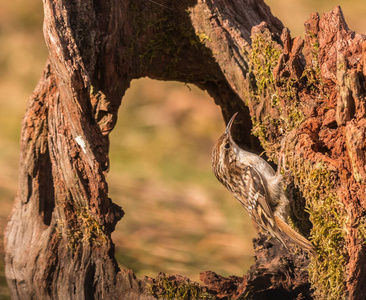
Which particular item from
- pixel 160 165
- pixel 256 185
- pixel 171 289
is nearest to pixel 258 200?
pixel 256 185

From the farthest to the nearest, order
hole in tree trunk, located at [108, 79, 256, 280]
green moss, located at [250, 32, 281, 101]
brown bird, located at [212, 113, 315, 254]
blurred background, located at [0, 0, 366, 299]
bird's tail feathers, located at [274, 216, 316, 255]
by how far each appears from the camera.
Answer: blurred background, located at [0, 0, 366, 299]
hole in tree trunk, located at [108, 79, 256, 280]
brown bird, located at [212, 113, 315, 254]
green moss, located at [250, 32, 281, 101]
bird's tail feathers, located at [274, 216, 316, 255]

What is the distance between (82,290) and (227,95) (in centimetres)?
177

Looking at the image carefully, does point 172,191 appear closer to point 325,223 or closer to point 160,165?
point 160,165

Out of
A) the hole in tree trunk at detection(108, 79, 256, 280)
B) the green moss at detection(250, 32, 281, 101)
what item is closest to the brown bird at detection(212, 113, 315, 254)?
the green moss at detection(250, 32, 281, 101)

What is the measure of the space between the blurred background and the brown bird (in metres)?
0.66

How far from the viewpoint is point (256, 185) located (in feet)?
13.5

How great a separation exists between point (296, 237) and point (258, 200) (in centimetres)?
53

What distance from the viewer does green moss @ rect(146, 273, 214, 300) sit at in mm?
3791

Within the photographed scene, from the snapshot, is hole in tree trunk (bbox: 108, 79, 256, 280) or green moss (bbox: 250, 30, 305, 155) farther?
hole in tree trunk (bbox: 108, 79, 256, 280)

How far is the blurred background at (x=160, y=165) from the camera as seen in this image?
243 inches

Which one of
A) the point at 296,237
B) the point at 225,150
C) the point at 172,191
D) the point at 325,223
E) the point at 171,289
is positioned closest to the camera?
the point at 325,223

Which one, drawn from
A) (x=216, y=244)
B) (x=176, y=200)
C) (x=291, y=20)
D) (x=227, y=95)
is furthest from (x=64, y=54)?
(x=291, y=20)

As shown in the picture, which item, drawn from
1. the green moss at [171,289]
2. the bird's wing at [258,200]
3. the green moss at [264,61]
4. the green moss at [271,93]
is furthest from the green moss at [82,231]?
the green moss at [264,61]

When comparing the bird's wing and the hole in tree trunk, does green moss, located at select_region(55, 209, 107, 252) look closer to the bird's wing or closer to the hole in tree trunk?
the bird's wing
